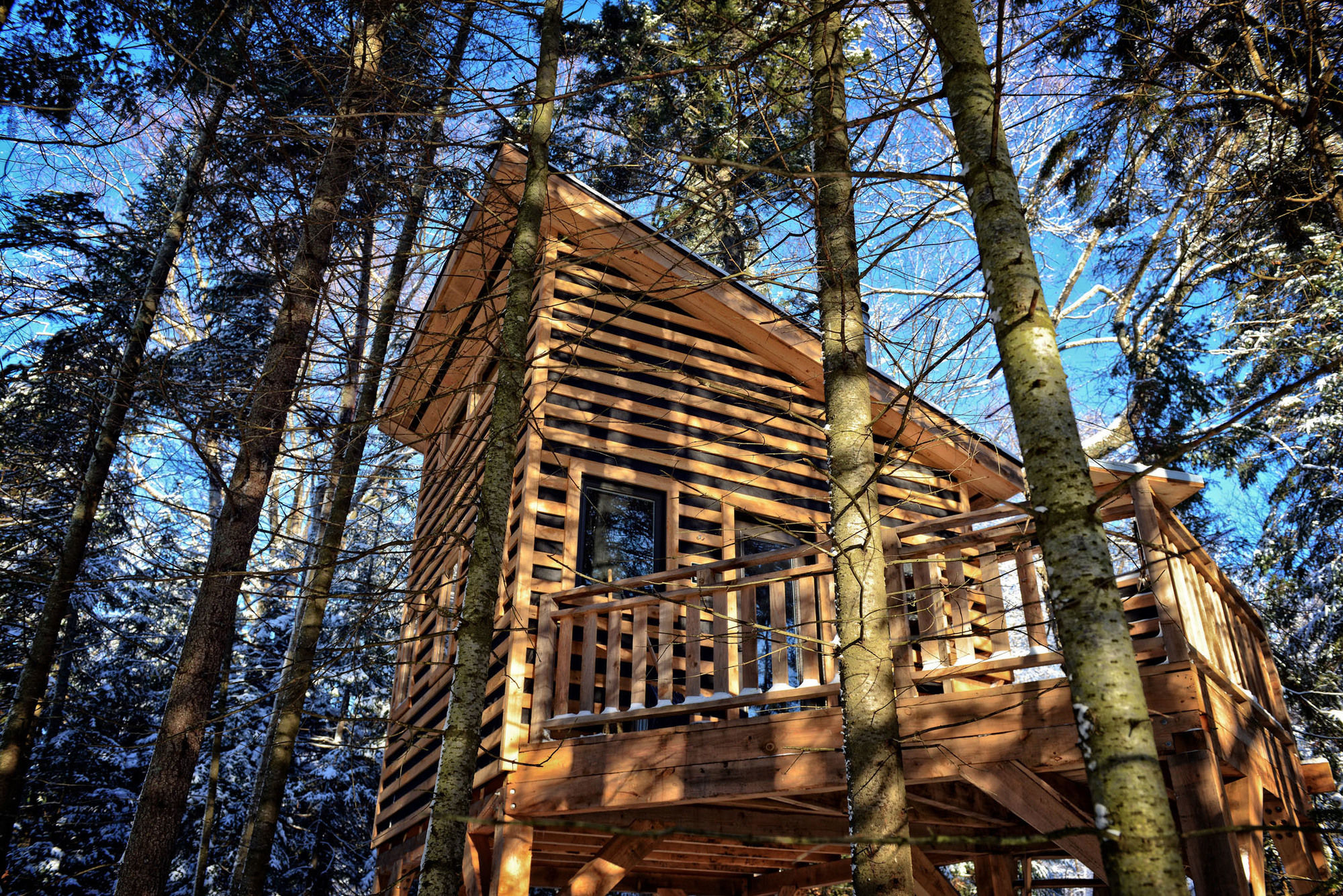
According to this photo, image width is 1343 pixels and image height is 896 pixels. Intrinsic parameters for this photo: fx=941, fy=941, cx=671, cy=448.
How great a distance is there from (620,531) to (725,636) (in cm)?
348

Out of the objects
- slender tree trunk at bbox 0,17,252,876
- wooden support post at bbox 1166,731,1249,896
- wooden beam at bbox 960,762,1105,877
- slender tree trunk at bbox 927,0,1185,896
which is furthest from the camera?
slender tree trunk at bbox 0,17,252,876

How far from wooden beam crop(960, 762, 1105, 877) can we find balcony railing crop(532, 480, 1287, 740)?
0.49 m

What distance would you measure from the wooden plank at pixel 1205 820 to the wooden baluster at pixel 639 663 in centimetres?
286

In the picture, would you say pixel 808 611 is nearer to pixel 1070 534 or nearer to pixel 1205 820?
pixel 1205 820

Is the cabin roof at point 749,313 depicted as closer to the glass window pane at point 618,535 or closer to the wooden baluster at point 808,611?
the glass window pane at point 618,535

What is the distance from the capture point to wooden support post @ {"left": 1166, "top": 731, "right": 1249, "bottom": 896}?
421 cm

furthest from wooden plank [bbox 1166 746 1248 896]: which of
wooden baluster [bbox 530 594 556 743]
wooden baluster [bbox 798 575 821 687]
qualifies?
wooden baluster [bbox 530 594 556 743]

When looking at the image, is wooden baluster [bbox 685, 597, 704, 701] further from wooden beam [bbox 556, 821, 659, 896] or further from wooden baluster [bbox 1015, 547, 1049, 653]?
wooden baluster [bbox 1015, 547, 1049, 653]

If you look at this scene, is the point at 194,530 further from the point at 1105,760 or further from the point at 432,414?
the point at 1105,760

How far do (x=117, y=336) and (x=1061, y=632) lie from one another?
13.5 meters

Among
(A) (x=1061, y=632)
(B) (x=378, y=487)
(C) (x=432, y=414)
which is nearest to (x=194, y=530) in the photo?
(B) (x=378, y=487)

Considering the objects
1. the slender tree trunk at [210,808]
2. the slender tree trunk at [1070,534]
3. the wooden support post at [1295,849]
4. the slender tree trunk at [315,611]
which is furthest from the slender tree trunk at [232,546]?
the wooden support post at [1295,849]

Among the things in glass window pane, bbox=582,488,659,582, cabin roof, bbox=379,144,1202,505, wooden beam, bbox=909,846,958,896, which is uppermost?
cabin roof, bbox=379,144,1202,505

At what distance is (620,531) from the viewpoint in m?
7.59
